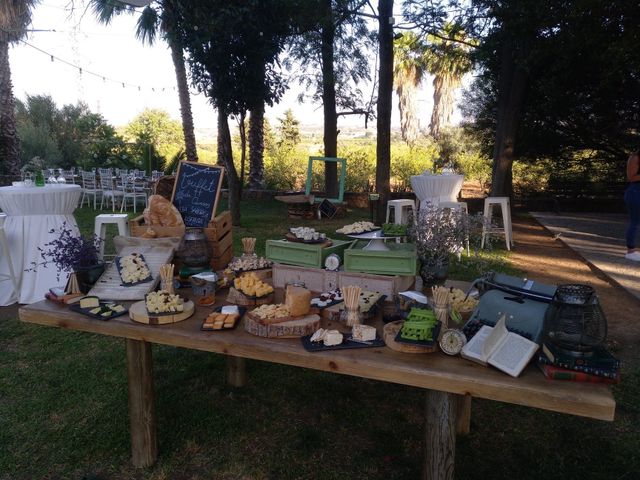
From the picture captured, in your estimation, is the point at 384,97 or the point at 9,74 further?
the point at 9,74

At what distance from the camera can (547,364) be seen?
4.39ft

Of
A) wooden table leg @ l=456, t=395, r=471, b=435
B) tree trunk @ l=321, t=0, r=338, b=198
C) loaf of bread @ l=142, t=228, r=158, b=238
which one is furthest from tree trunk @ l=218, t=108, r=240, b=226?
wooden table leg @ l=456, t=395, r=471, b=435

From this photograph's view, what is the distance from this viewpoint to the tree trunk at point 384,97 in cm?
791

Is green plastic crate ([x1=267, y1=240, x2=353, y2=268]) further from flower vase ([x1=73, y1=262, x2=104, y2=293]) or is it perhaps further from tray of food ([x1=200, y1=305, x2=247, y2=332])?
flower vase ([x1=73, y1=262, x2=104, y2=293])

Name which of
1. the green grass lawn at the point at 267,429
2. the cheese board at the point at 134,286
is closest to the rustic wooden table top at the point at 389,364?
the cheese board at the point at 134,286

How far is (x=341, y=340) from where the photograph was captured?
1.61 meters

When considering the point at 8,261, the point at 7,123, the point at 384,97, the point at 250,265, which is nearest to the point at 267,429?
the point at 250,265

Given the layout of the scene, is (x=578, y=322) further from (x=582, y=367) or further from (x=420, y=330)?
(x=420, y=330)

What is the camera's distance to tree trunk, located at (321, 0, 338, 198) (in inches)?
366

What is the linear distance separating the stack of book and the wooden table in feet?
0.07

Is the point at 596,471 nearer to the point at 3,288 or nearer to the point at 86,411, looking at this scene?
the point at 86,411

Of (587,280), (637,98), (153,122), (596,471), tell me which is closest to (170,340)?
(596,471)

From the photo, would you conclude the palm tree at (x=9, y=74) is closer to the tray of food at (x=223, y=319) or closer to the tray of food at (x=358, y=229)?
the tray of food at (x=358, y=229)

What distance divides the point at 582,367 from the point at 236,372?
2.07 m
